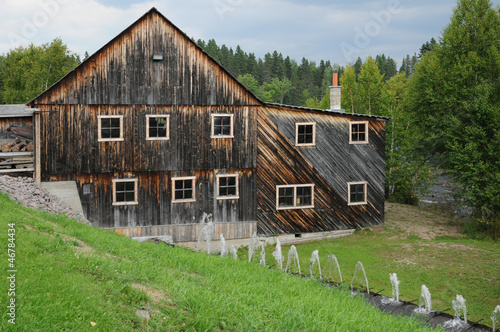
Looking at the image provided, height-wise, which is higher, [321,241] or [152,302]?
[152,302]

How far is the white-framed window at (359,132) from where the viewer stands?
25.1 m

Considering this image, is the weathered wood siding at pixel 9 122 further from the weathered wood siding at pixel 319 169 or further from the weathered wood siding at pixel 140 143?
the weathered wood siding at pixel 319 169

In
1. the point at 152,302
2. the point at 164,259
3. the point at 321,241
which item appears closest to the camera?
the point at 152,302

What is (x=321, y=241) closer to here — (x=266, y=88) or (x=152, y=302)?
(x=152, y=302)

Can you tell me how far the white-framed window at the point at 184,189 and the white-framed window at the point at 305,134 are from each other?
231 inches

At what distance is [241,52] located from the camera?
127375 mm

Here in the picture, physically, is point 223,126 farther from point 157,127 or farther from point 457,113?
point 457,113

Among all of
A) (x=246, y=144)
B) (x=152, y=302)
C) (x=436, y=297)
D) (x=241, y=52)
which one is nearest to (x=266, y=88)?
(x=241, y=52)

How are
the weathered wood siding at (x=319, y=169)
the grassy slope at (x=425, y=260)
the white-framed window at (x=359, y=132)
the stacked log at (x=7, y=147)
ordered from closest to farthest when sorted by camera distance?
the grassy slope at (x=425, y=260), the stacked log at (x=7, y=147), the weathered wood siding at (x=319, y=169), the white-framed window at (x=359, y=132)

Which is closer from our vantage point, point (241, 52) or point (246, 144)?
point (246, 144)

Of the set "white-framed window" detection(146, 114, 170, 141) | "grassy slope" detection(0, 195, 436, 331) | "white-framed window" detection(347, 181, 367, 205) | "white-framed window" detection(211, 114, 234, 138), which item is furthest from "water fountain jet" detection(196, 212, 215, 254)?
"grassy slope" detection(0, 195, 436, 331)

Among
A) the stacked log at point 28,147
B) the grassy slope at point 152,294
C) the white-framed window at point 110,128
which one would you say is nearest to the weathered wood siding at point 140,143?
the white-framed window at point 110,128

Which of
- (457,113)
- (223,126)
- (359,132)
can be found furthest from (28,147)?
(457,113)

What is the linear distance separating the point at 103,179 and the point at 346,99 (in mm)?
35682
